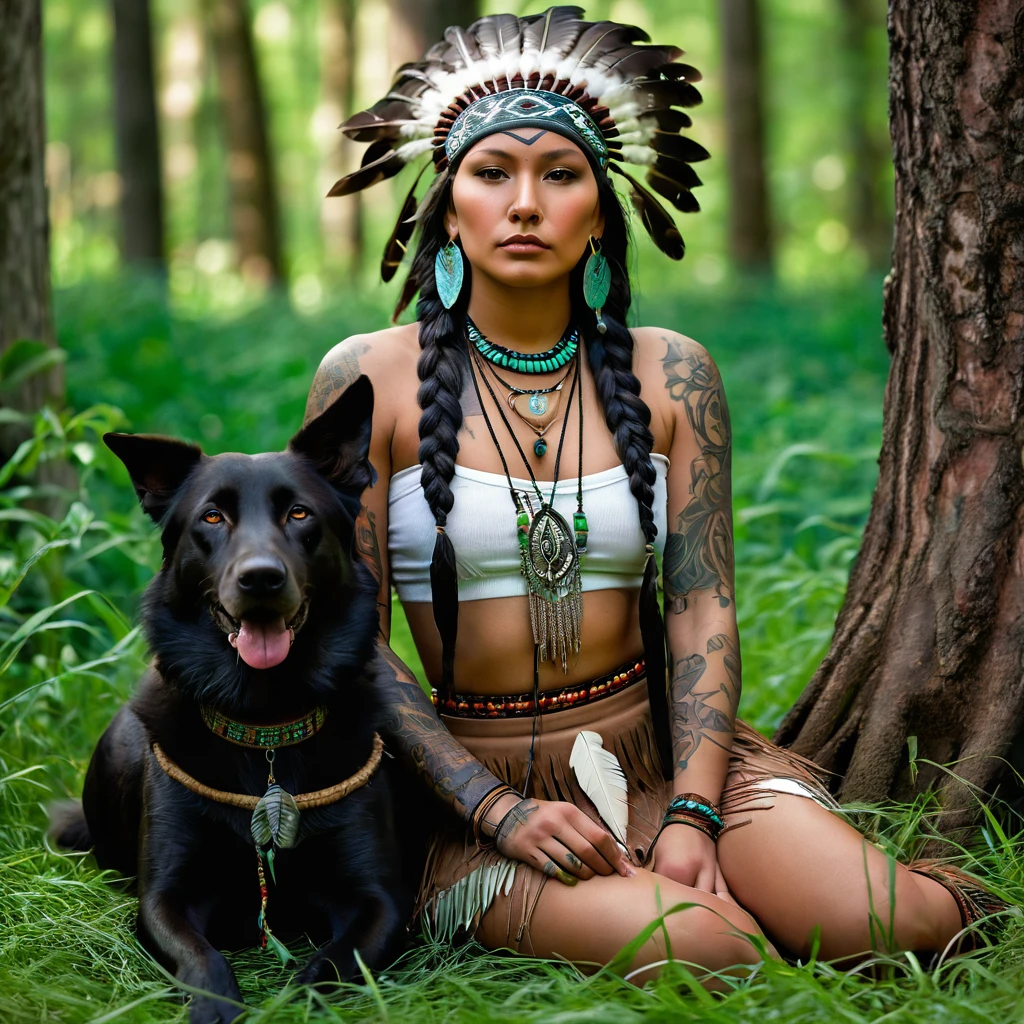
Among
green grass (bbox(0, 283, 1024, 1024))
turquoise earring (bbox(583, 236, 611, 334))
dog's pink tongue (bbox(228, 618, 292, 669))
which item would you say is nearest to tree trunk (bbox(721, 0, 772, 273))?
green grass (bbox(0, 283, 1024, 1024))

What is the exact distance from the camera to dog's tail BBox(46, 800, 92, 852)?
3078 millimetres

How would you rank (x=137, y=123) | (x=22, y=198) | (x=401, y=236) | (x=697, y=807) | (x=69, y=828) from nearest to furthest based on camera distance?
1. (x=697, y=807)
2. (x=69, y=828)
3. (x=401, y=236)
4. (x=22, y=198)
5. (x=137, y=123)

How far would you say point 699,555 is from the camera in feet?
9.58

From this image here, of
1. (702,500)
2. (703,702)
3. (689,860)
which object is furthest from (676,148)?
(689,860)

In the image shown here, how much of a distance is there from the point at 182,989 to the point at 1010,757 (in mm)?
1913

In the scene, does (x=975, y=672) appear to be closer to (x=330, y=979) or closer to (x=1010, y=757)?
(x=1010, y=757)

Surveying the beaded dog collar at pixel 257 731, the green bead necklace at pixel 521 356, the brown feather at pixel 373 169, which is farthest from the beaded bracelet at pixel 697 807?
the brown feather at pixel 373 169

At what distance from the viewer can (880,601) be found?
3.08m

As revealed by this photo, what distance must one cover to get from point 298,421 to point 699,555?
159 inches

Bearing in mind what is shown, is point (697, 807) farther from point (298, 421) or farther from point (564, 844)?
point (298, 421)

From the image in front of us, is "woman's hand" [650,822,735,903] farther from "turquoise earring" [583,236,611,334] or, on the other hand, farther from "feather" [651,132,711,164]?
"feather" [651,132,711,164]

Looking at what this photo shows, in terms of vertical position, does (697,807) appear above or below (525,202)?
below

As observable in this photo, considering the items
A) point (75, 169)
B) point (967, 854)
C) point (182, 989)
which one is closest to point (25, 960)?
point (182, 989)

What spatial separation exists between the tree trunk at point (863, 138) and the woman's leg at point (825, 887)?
12971 millimetres
